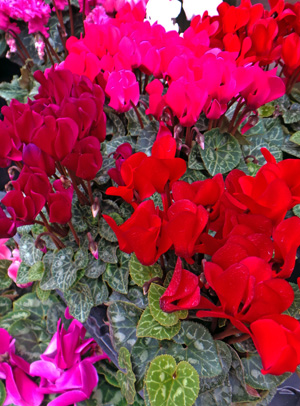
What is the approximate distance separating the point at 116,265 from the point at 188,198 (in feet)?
0.79

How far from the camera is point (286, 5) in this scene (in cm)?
85

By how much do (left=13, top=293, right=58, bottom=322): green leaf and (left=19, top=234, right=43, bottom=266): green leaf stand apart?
18 centimetres

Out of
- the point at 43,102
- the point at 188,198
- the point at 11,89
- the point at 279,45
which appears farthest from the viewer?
the point at 11,89

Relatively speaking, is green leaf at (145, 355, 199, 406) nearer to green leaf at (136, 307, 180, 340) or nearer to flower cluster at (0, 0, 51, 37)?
green leaf at (136, 307, 180, 340)

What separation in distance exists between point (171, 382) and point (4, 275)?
625mm

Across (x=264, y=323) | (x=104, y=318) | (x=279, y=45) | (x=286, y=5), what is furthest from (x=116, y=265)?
(x=286, y=5)

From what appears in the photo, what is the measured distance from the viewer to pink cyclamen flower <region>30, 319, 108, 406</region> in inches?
25.4

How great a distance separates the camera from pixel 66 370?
0.68m

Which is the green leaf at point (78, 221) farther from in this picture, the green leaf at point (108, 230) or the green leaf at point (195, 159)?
the green leaf at point (195, 159)

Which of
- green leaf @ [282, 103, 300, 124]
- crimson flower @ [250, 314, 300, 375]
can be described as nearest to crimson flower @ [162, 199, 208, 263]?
crimson flower @ [250, 314, 300, 375]

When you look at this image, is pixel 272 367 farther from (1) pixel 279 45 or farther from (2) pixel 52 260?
(1) pixel 279 45

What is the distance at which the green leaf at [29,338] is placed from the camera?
0.72 meters

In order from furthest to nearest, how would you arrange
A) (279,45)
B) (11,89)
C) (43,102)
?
(11,89), (279,45), (43,102)

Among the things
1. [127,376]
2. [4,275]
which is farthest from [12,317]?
[127,376]
